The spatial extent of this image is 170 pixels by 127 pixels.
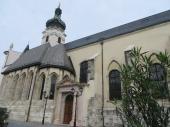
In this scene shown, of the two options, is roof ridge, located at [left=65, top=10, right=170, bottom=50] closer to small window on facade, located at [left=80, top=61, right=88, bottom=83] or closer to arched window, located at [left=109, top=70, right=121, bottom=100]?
small window on facade, located at [left=80, top=61, right=88, bottom=83]

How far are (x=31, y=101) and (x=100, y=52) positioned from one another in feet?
27.1

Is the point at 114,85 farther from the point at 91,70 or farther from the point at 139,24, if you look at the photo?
the point at 139,24

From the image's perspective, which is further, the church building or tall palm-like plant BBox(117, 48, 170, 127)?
the church building

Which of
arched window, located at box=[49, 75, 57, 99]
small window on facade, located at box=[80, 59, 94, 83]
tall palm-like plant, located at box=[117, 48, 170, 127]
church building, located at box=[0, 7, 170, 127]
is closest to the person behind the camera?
tall palm-like plant, located at box=[117, 48, 170, 127]

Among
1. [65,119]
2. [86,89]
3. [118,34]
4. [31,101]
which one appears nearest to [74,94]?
[86,89]

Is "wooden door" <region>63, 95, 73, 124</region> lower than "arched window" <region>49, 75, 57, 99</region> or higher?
lower

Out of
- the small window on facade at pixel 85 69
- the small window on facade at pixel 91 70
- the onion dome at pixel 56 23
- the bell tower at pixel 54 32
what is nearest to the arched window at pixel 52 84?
the small window on facade at pixel 85 69

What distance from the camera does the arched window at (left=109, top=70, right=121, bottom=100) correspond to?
638 inches

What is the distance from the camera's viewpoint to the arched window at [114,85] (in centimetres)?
1620

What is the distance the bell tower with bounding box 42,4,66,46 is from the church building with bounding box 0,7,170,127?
911 centimetres

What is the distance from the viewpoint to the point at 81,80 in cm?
1908

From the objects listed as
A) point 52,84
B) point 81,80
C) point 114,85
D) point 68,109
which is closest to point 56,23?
point 81,80

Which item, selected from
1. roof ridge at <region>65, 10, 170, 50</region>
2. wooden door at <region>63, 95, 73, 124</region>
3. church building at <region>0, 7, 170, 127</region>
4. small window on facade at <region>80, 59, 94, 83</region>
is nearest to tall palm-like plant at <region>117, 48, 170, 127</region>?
church building at <region>0, 7, 170, 127</region>

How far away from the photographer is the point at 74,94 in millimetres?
16562
